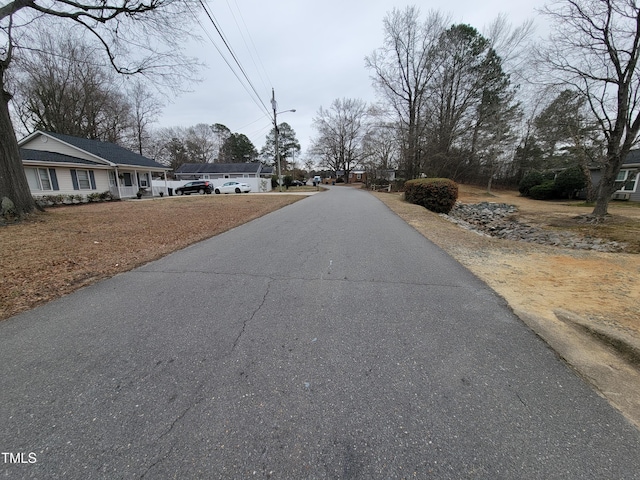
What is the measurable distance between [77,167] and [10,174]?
1027cm

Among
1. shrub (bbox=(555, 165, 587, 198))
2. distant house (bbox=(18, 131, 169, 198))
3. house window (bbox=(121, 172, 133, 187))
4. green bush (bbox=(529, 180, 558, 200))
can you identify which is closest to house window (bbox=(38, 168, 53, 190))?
distant house (bbox=(18, 131, 169, 198))

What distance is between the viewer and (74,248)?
5.54m

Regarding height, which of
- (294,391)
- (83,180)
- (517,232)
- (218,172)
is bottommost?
(517,232)

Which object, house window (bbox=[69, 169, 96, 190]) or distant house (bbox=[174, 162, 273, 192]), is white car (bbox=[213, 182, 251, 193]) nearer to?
distant house (bbox=[174, 162, 273, 192])

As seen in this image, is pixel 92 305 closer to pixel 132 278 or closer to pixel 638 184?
pixel 132 278

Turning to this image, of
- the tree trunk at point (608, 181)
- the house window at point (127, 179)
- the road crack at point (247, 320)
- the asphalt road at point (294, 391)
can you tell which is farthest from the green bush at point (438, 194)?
the house window at point (127, 179)

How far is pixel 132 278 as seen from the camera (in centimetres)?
402

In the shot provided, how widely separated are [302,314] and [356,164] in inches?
2131

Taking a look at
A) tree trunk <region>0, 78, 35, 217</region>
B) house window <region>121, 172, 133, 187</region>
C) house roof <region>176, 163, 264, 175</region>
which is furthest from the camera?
house roof <region>176, 163, 264, 175</region>

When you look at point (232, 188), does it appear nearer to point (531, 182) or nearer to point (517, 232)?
point (517, 232)

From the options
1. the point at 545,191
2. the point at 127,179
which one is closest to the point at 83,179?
the point at 127,179

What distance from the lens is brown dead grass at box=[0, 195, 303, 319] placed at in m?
3.62

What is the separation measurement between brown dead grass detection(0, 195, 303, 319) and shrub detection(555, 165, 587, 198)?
84.6 ft

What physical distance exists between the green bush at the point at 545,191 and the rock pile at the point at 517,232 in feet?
28.6
